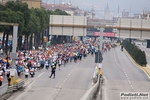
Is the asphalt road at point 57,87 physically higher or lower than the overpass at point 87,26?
lower

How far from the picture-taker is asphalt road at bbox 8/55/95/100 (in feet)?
91.5

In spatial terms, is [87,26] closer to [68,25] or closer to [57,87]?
[68,25]

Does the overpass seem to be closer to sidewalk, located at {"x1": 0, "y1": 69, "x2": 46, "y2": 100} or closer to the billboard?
the billboard

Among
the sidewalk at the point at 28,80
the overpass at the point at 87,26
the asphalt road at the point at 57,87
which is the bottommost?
the asphalt road at the point at 57,87

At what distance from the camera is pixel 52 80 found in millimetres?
37094

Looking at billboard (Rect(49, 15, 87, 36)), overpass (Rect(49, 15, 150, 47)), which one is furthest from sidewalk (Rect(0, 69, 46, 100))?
billboard (Rect(49, 15, 87, 36))

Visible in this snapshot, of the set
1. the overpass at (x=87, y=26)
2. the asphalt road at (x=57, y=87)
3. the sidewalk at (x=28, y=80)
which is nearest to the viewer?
the sidewalk at (x=28, y=80)

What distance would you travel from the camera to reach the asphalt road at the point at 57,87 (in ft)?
91.5

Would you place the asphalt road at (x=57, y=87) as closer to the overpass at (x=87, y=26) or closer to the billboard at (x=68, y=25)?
the overpass at (x=87, y=26)

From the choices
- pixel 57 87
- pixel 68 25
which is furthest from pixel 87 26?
pixel 57 87

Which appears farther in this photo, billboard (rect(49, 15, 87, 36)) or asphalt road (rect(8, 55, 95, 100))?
billboard (rect(49, 15, 87, 36))

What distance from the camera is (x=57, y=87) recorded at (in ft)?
107

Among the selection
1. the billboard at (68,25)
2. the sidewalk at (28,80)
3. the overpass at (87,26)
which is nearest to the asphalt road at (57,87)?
the sidewalk at (28,80)

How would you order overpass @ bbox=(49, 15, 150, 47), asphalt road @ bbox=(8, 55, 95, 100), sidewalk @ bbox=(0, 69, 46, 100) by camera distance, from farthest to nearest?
1. overpass @ bbox=(49, 15, 150, 47)
2. asphalt road @ bbox=(8, 55, 95, 100)
3. sidewalk @ bbox=(0, 69, 46, 100)
